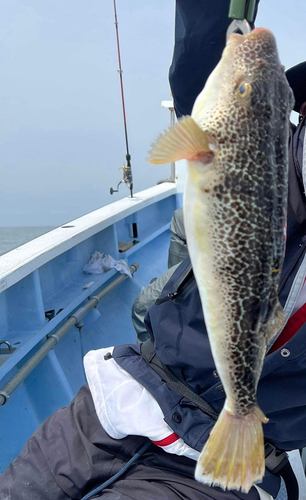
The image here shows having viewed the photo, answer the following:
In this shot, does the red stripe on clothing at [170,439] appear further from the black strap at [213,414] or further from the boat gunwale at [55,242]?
the boat gunwale at [55,242]

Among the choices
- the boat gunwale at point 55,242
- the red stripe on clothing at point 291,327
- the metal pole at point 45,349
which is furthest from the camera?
the boat gunwale at point 55,242

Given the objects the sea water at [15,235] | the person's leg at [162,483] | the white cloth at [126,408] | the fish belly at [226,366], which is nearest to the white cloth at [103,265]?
the sea water at [15,235]

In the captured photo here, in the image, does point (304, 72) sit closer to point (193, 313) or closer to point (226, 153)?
point (226, 153)

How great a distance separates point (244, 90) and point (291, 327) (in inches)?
39.0

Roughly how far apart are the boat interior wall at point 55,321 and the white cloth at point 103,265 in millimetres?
64

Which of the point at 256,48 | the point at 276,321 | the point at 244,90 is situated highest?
the point at 256,48

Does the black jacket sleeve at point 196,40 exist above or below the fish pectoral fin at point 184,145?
above

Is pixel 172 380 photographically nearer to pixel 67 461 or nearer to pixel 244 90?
pixel 67 461

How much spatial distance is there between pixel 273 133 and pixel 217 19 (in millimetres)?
973

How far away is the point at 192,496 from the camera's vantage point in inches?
64.1

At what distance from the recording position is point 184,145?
1.01m

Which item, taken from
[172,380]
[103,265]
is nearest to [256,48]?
[172,380]

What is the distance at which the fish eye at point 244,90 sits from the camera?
3.55 ft

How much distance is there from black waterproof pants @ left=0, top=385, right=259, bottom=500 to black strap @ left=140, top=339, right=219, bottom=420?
10.2 inches
